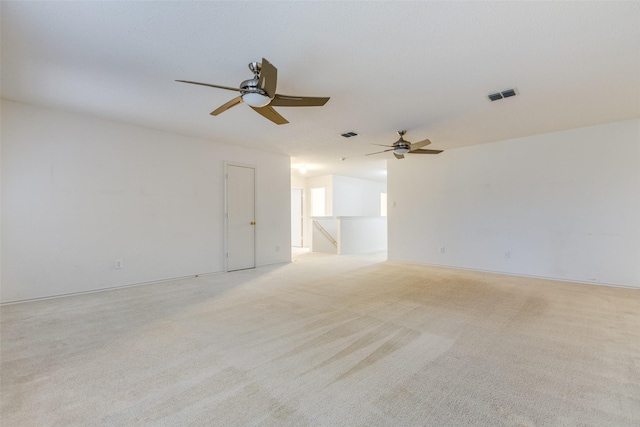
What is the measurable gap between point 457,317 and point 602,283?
3317 millimetres

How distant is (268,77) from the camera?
7.51 feet

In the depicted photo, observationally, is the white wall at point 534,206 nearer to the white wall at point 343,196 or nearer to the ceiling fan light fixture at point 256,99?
the white wall at point 343,196

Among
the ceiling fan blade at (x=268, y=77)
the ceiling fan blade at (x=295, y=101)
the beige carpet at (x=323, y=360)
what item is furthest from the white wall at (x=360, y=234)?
the ceiling fan blade at (x=268, y=77)

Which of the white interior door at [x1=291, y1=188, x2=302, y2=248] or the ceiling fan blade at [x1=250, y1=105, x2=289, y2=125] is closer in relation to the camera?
the ceiling fan blade at [x1=250, y1=105, x2=289, y2=125]

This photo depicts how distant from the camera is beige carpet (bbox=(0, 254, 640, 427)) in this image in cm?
158

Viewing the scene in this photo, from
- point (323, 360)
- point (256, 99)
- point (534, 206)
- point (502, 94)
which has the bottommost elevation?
point (323, 360)

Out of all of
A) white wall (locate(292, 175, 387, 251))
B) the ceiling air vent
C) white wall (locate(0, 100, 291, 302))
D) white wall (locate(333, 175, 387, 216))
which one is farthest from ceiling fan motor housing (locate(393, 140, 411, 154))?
white wall (locate(333, 175, 387, 216))

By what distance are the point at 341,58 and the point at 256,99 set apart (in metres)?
0.85

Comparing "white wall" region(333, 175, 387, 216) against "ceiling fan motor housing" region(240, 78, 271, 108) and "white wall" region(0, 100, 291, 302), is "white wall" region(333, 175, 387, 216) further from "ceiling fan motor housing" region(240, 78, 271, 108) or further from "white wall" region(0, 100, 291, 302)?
"ceiling fan motor housing" region(240, 78, 271, 108)

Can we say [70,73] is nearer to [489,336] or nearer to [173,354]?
[173,354]

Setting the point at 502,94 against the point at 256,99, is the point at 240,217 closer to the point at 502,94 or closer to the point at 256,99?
the point at 256,99

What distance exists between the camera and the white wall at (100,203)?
3570mm

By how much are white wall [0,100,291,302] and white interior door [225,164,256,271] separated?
0.19m

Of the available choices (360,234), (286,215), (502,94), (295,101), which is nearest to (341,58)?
(295,101)
